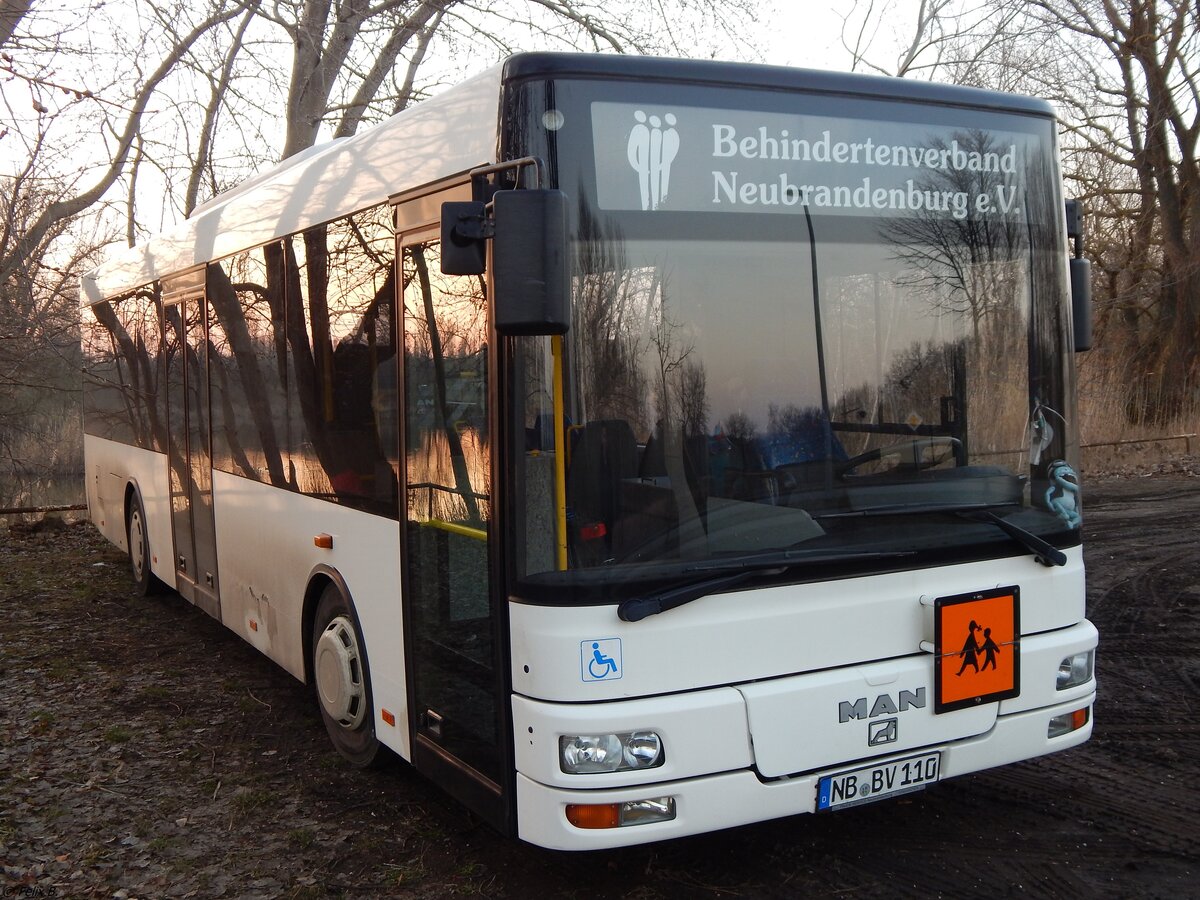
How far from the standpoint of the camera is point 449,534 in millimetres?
4285

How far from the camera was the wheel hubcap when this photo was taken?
209 inches

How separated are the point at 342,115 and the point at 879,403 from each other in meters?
16.0

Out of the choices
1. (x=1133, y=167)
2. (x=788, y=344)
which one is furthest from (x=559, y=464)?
(x=1133, y=167)

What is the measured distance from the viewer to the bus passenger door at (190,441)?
7.67 metres

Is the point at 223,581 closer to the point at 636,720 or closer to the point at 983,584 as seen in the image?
the point at 636,720

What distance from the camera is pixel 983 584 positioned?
4234 millimetres

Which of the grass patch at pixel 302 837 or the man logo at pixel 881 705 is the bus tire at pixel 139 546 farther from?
the man logo at pixel 881 705

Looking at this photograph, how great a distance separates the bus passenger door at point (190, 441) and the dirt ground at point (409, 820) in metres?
0.82

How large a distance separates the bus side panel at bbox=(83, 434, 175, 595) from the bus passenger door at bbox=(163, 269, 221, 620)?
1.06 feet

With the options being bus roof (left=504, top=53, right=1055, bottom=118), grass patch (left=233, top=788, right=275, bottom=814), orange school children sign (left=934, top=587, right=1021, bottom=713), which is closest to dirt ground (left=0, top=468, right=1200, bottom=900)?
grass patch (left=233, top=788, right=275, bottom=814)

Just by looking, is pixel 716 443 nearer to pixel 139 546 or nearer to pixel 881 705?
pixel 881 705

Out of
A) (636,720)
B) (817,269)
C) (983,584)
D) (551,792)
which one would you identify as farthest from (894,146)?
(551,792)

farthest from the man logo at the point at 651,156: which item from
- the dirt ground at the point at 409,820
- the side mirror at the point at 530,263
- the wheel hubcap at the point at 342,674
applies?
the wheel hubcap at the point at 342,674

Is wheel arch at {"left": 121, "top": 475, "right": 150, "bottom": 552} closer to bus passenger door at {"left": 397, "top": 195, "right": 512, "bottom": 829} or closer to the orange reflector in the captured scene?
bus passenger door at {"left": 397, "top": 195, "right": 512, "bottom": 829}
